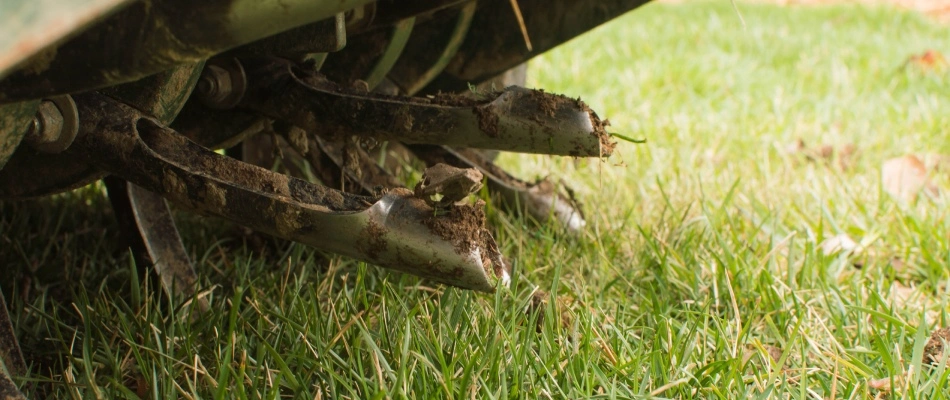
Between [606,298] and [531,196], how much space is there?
44 centimetres

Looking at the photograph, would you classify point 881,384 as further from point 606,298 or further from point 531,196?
point 531,196

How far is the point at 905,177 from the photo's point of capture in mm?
2346

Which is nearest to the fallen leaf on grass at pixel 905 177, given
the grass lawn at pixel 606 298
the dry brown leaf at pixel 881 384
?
the grass lawn at pixel 606 298

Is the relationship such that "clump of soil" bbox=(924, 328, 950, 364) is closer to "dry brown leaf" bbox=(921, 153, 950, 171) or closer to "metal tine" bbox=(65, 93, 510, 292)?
"metal tine" bbox=(65, 93, 510, 292)

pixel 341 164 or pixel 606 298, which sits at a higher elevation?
pixel 341 164

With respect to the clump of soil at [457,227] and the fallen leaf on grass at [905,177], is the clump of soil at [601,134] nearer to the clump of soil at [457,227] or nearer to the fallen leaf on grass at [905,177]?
the clump of soil at [457,227]

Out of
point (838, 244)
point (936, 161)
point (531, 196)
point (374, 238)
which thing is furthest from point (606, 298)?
point (936, 161)

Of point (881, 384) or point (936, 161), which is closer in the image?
point (881, 384)

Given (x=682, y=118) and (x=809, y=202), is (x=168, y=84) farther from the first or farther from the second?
(x=682, y=118)

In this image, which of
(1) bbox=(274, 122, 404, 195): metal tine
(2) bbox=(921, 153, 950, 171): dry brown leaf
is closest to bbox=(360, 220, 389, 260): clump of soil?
(1) bbox=(274, 122, 404, 195): metal tine

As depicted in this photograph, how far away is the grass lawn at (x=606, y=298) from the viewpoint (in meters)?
1.22

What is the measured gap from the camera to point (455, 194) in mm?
1051

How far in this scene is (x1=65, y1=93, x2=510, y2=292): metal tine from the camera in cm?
106

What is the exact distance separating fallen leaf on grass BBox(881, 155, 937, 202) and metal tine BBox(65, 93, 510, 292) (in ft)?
5.04
